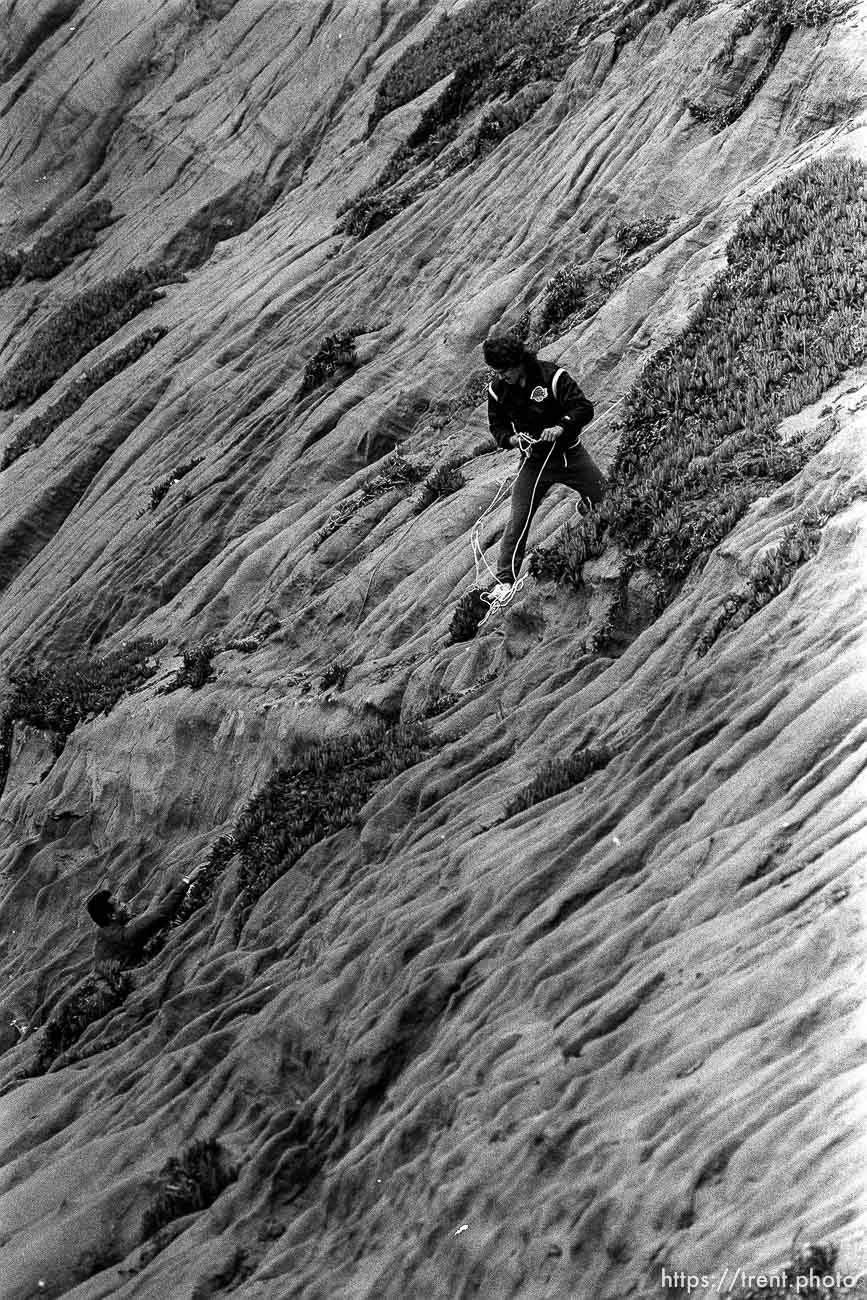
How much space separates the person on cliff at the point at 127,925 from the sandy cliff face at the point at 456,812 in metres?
0.55

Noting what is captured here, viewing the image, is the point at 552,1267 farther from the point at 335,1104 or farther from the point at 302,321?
the point at 302,321

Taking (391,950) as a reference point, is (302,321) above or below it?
above

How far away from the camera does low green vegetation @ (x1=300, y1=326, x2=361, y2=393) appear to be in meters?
21.3

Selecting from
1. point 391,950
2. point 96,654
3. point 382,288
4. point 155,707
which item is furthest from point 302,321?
point 391,950

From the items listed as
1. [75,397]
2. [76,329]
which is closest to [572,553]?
[75,397]

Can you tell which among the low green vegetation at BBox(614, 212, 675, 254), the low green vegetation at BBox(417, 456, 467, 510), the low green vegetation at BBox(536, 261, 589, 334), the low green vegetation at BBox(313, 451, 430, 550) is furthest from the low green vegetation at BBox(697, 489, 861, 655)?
the low green vegetation at BBox(614, 212, 675, 254)

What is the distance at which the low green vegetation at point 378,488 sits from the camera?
58.2 feet

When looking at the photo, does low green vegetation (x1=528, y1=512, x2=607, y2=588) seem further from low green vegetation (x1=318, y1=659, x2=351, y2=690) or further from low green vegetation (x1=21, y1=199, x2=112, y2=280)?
low green vegetation (x1=21, y1=199, x2=112, y2=280)

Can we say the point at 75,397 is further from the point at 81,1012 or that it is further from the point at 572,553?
the point at 572,553

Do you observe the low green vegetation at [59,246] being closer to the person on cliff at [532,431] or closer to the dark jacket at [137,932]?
the dark jacket at [137,932]

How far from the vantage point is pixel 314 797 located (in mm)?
13695

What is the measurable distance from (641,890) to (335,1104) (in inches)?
94.4

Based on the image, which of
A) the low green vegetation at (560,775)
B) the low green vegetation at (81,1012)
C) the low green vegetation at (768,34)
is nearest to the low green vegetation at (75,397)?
the low green vegetation at (768,34)

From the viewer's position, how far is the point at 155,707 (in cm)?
1744
